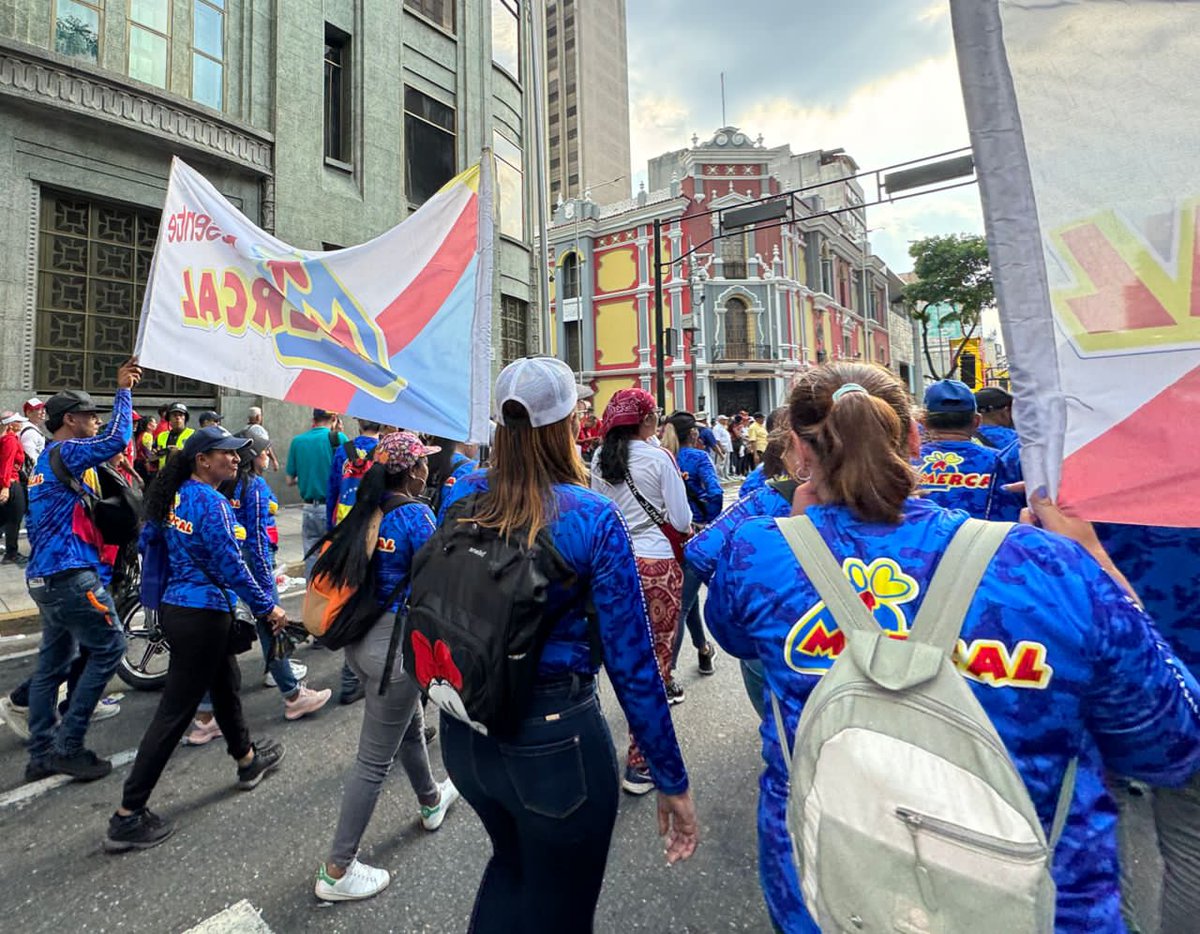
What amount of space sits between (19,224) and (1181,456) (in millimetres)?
13438

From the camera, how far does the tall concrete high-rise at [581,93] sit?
60625 mm

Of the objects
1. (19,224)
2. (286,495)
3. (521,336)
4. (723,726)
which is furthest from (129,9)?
(723,726)

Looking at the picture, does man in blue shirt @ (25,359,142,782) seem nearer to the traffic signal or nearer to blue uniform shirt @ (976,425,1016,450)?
blue uniform shirt @ (976,425,1016,450)

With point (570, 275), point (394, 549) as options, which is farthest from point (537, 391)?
point (570, 275)

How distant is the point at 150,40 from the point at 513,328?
31.0 feet

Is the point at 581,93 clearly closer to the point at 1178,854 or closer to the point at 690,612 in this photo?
the point at 690,612

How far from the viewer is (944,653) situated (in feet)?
3.34

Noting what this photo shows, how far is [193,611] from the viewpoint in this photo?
295 cm

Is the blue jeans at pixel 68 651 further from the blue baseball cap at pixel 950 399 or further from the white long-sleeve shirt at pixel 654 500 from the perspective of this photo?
the blue baseball cap at pixel 950 399

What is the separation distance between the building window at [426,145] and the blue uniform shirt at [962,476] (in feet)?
47.9

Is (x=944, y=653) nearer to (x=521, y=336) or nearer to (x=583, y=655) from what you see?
(x=583, y=655)

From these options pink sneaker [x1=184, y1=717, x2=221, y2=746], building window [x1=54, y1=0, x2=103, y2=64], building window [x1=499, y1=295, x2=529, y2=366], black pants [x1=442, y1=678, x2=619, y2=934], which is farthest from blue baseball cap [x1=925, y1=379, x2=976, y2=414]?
building window [x1=499, y1=295, x2=529, y2=366]

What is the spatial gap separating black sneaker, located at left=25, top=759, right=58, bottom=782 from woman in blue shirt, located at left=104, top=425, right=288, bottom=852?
0.98 metres

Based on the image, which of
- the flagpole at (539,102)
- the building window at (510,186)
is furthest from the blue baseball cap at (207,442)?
the building window at (510,186)
